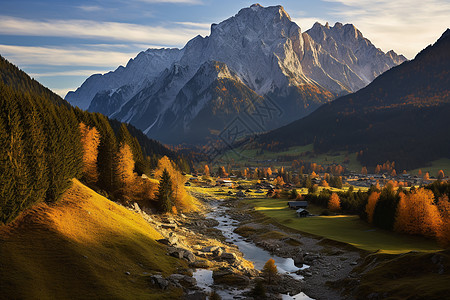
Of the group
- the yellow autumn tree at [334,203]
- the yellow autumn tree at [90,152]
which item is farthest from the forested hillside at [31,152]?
the yellow autumn tree at [334,203]

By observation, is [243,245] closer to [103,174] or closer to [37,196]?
[103,174]

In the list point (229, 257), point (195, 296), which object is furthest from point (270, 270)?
point (195, 296)

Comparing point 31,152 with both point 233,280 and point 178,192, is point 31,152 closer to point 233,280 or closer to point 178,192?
point 233,280

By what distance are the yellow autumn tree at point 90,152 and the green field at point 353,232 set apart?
58.8 metres

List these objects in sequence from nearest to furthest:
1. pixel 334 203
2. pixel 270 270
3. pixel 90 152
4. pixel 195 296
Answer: pixel 195 296, pixel 270 270, pixel 90 152, pixel 334 203

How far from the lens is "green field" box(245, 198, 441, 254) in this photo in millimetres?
66750

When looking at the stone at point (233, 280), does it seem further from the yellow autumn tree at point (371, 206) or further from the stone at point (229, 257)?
the yellow autumn tree at point (371, 206)

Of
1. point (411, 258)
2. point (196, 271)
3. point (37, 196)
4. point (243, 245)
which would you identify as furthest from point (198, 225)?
point (411, 258)

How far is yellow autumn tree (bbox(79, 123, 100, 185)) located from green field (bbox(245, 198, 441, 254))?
193 feet

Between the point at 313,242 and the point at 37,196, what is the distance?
202 ft

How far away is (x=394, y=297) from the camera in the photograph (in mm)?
38156

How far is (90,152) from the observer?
79188mm

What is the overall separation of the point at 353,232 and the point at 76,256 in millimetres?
69663

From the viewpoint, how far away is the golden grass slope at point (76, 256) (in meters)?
33.8
